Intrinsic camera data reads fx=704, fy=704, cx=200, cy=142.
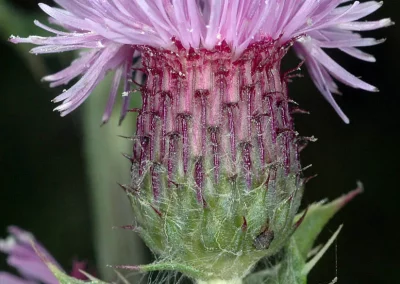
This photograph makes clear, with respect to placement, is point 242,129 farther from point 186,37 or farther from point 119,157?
point 119,157

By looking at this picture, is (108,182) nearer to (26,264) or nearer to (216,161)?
(26,264)

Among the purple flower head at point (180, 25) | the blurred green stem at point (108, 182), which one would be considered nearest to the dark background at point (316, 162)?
the blurred green stem at point (108, 182)

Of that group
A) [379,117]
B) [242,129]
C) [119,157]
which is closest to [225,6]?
[242,129]

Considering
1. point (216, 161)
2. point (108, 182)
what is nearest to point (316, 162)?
point (108, 182)

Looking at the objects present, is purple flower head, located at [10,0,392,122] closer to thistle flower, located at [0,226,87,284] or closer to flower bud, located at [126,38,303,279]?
flower bud, located at [126,38,303,279]

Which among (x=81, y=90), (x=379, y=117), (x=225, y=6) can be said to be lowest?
(x=379, y=117)

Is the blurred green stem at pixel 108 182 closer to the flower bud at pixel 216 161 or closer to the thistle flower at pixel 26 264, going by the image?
the thistle flower at pixel 26 264
